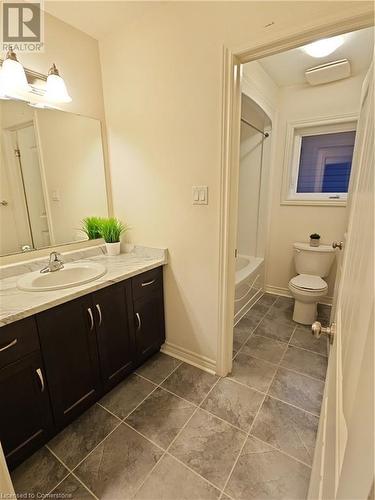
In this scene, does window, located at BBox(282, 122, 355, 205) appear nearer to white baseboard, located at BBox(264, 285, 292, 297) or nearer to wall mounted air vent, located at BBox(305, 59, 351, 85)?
wall mounted air vent, located at BBox(305, 59, 351, 85)

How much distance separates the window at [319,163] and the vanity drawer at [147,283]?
1852 mm

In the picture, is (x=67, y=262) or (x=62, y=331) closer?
(x=62, y=331)

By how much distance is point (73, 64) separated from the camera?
5.64 feet

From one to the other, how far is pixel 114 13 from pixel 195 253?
165cm

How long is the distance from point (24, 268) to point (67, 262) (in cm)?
28

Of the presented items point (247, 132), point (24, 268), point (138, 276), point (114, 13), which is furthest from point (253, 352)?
point (114, 13)

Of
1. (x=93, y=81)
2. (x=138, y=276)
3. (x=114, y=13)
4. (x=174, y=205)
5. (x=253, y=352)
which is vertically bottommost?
(x=253, y=352)

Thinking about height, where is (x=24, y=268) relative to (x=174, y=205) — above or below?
below

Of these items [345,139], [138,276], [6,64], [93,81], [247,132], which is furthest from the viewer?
[247,132]

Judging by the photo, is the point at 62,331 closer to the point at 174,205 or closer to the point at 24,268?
the point at 24,268

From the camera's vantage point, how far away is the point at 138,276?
169 cm

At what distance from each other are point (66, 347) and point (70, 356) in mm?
66

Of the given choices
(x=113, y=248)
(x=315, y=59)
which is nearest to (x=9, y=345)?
(x=113, y=248)

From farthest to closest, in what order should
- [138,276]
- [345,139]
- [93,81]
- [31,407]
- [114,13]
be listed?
[345,139] → [93,81] → [138,276] → [114,13] → [31,407]
